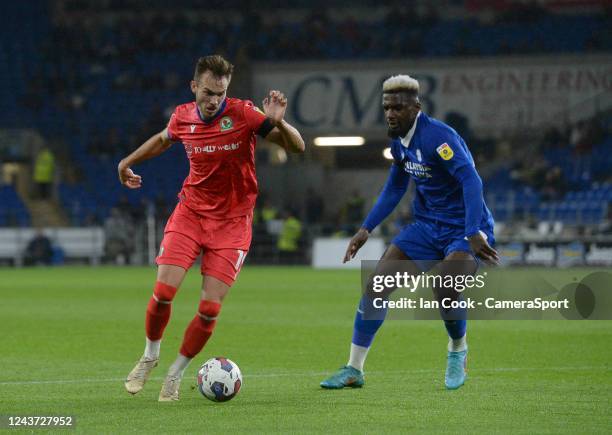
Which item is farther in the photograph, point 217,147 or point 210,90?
point 217,147

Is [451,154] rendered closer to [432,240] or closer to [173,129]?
[432,240]

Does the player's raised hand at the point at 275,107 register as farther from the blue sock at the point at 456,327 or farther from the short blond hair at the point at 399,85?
the blue sock at the point at 456,327

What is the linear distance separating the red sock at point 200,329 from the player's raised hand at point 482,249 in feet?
5.44

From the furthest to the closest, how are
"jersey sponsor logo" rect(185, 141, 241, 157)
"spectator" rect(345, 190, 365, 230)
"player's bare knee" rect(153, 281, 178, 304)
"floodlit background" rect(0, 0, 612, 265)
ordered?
"floodlit background" rect(0, 0, 612, 265), "spectator" rect(345, 190, 365, 230), "jersey sponsor logo" rect(185, 141, 241, 157), "player's bare knee" rect(153, 281, 178, 304)

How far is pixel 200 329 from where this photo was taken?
7539 millimetres

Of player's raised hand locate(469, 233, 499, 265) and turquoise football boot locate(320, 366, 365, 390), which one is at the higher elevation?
player's raised hand locate(469, 233, 499, 265)

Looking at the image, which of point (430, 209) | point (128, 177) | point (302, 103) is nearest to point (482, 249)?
point (430, 209)

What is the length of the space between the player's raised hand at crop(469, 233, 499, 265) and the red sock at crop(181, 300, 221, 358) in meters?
1.66

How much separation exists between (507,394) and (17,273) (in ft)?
68.3

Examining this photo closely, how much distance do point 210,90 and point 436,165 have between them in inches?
61.6

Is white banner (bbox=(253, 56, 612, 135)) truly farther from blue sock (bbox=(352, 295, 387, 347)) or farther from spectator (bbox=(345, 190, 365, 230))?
blue sock (bbox=(352, 295, 387, 347))

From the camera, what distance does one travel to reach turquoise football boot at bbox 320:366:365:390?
26.2ft

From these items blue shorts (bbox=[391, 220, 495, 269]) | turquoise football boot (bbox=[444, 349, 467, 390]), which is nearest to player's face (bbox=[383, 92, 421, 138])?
blue shorts (bbox=[391, 220, 495, 269])

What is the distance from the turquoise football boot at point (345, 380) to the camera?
797cm
